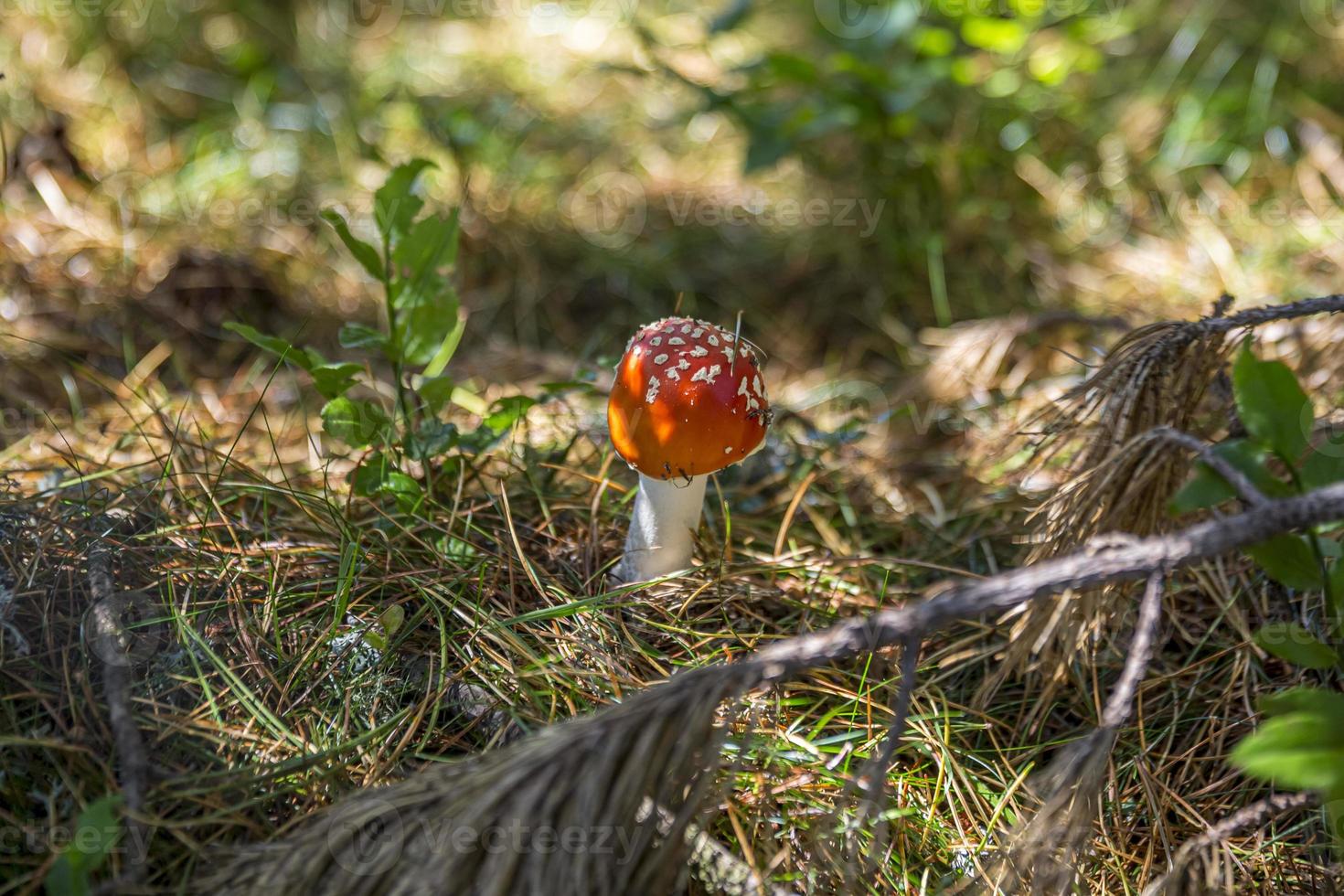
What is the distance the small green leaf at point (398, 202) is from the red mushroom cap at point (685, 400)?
65 cm

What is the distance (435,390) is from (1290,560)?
64.9 inches

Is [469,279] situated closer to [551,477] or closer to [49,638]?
[551,477]

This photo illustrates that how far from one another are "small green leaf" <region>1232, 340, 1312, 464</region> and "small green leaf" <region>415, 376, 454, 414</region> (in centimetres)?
151

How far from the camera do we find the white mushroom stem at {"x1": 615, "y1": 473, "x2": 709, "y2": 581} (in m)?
1.97

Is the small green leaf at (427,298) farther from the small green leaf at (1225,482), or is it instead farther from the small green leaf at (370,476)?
the small green leaf at (1225,482)

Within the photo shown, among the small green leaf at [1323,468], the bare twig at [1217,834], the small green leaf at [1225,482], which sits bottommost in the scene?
the bare twig at [1217,834]

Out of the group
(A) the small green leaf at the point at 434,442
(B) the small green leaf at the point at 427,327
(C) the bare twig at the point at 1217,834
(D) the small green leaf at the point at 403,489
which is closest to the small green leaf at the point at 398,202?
(B) the small green leaf at the point at 427,327

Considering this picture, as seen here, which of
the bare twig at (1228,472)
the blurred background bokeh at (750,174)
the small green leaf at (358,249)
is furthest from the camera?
the blurred background bokeh at (750,174)

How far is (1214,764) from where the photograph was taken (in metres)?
1.78

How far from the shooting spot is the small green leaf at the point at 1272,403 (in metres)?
1.38
